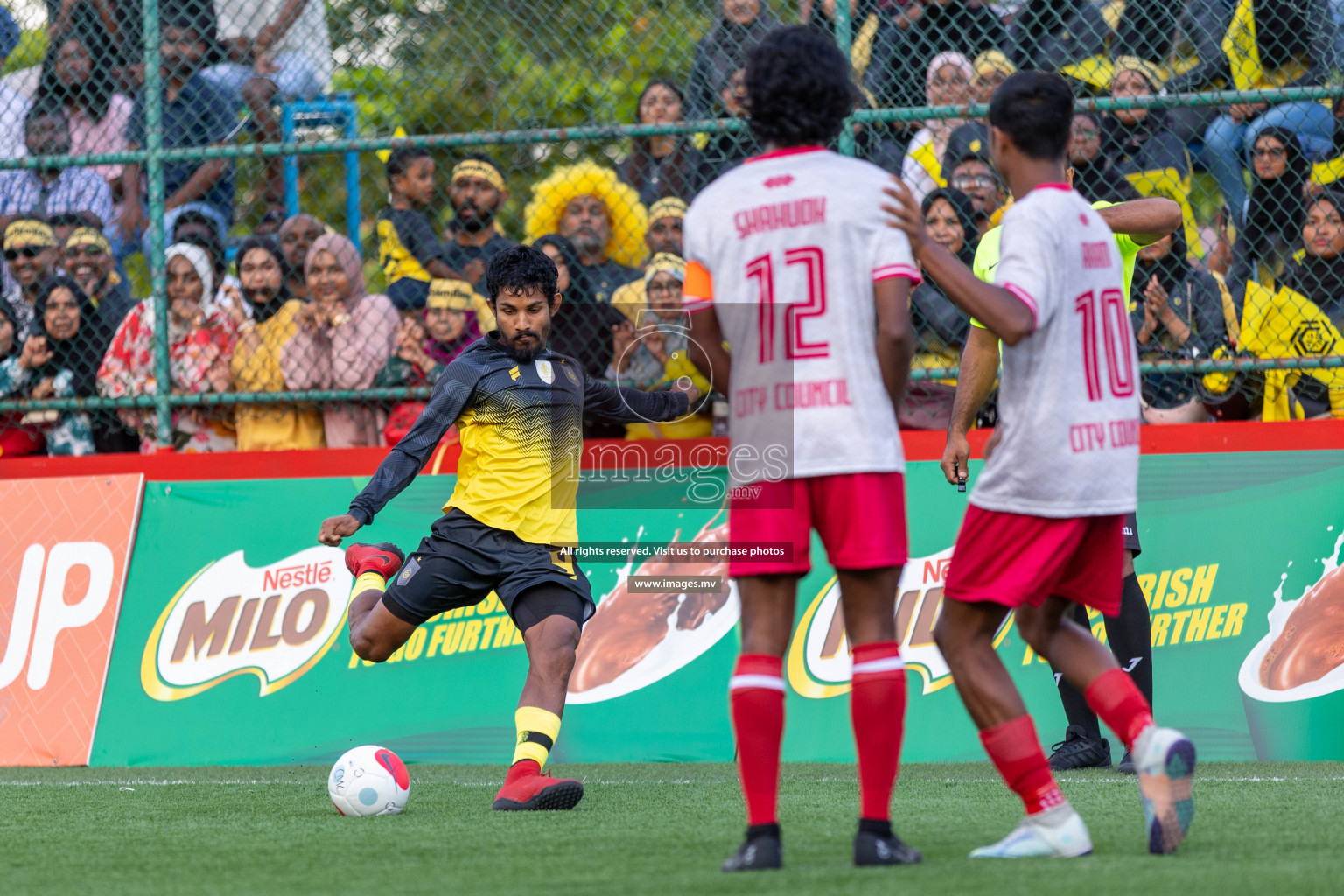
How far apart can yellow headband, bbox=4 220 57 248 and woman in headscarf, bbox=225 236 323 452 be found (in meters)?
1.22

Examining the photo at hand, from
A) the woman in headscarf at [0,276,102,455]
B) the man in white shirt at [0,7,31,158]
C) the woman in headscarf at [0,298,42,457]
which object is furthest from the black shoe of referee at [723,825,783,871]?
the man in white shirt at [0,7,31,158]

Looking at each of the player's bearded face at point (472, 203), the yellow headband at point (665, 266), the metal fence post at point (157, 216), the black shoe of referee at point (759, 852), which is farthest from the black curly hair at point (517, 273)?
the metal fence post at point (157, 216)

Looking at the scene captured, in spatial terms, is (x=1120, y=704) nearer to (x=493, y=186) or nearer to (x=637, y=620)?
(x=637, y=620)

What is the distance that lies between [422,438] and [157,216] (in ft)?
10.4

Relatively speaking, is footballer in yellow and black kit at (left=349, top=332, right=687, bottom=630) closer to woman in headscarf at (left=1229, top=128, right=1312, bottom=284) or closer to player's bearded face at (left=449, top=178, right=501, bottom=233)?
player's bearded face at (left=449, top=178, right=501, bottom=233)

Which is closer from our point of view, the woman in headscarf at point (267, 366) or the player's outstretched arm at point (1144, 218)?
the player's outstretched arm at point (1144, 218)

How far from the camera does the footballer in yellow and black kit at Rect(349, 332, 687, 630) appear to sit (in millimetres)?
5254

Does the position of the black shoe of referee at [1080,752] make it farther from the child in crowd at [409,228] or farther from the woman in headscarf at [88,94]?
the woman in headscarf at [88,94]

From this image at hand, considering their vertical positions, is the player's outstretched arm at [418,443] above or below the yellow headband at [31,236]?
below

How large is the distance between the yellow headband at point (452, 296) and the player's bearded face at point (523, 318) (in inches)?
84.9

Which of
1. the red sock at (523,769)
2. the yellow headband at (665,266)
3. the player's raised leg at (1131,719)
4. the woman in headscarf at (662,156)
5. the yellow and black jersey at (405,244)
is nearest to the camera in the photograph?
the player's raised leg at (1131,719)

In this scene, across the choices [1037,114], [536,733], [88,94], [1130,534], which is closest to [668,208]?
[1130,534]

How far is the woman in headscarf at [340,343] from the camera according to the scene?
7473 mm

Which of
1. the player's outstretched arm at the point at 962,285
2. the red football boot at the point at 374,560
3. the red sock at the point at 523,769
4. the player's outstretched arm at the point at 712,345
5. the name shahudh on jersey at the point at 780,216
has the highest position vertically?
the name shahudh on jersey at the point at 780,216
